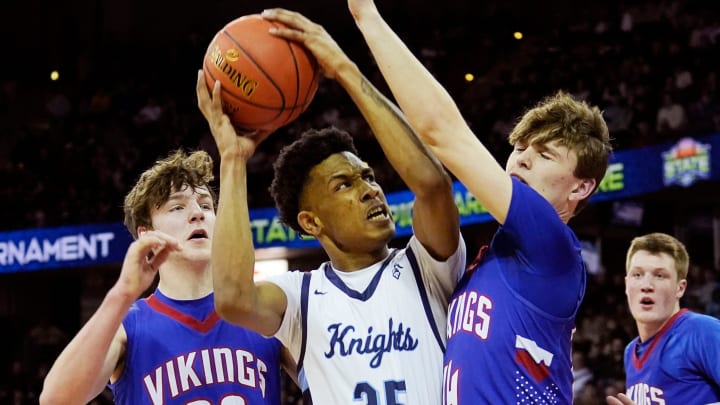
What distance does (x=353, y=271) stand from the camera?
333 cm

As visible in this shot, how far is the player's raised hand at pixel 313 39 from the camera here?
311 cm

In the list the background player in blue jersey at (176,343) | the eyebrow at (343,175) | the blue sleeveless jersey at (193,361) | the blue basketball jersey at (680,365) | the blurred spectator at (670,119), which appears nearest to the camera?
the background player in blue jersey at (176,343)

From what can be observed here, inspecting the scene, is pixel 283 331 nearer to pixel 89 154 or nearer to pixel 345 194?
pixel 345 194

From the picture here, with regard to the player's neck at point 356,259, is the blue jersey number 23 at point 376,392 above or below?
below

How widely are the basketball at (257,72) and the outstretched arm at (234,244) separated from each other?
5cm

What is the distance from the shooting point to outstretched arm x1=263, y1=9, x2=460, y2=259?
9.86 feet

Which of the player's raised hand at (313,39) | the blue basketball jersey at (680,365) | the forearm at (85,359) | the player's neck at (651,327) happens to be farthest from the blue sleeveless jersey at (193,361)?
the player's neck at (651,327)

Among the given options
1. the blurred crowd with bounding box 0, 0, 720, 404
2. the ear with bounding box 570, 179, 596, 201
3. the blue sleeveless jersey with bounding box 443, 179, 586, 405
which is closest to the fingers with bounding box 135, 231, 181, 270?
the blue sleeveless jersey with bounding box 443, 179, 586, 405

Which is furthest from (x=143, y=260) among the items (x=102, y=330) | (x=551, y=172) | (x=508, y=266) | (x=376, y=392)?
(x=551, y=172)

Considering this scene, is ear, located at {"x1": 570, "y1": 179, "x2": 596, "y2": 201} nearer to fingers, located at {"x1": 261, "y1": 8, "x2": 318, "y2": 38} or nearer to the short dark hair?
the short dark hair

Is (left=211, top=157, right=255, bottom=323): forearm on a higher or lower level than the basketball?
lower

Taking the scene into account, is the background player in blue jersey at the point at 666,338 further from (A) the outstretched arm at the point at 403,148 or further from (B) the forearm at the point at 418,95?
(B) the forearm at the point at 418,95

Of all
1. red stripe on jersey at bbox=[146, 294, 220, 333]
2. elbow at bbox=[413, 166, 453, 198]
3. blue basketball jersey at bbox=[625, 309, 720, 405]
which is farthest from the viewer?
blue basketball jersey at bbox=[625, 309, 720, 405]

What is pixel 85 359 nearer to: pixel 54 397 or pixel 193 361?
pixel 54 397
